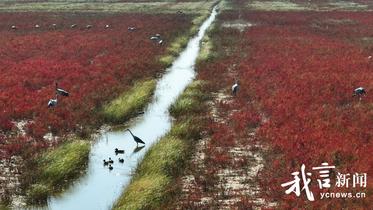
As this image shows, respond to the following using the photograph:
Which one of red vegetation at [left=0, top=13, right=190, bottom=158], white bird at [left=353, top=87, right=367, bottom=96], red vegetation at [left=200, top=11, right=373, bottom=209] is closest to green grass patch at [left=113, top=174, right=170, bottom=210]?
red vegetation at [left=200, top=11, right=373, bottom=209]

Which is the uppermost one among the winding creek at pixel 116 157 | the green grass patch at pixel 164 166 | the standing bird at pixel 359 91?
the standing bird at pixel 359 91

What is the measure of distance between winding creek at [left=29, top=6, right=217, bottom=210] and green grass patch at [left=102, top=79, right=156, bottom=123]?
451mm

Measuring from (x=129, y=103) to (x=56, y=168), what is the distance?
A: 7.70 metres

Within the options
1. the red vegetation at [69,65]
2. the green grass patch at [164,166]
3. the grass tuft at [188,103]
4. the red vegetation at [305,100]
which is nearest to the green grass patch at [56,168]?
the red vegetation at [69,65]

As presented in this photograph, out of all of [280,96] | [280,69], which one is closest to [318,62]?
[280,69]

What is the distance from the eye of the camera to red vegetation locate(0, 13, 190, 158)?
776 inches

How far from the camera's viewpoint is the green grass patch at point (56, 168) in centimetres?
1338

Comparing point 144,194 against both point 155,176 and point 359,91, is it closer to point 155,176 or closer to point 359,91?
point 155,176

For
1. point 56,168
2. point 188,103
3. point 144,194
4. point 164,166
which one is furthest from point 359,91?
point 56,168

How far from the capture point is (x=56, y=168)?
14594 millimetres

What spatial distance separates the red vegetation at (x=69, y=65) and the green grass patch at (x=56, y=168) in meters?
1.82

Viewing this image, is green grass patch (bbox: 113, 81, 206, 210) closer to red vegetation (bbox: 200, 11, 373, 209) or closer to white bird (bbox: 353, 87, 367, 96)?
red vegetation (bbox: 200, 11, 373, 209)

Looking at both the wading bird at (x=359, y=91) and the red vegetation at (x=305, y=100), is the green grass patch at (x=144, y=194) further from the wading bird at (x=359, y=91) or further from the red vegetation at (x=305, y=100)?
the wading bird at (x=359, y=91)

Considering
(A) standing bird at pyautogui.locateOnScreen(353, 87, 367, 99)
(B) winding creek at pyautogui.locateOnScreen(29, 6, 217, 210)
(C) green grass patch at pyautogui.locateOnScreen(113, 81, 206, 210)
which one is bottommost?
(B) winding creek at pyautogui.locateOnScreen(29, 6, 217, 210)
